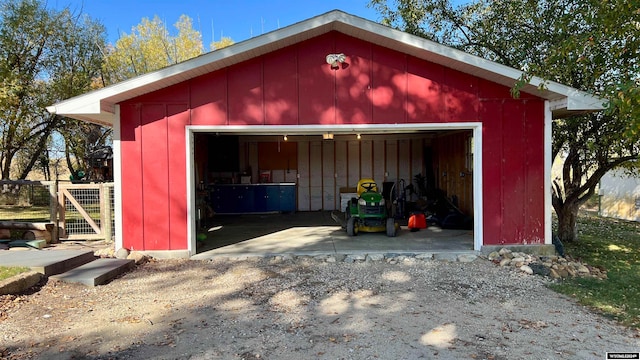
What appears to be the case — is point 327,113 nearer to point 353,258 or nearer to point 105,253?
point 353,258

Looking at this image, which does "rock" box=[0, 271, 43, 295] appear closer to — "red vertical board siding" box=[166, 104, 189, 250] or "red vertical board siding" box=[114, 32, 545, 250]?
"red vertical board siding" box=[114, 32, 545, 250]

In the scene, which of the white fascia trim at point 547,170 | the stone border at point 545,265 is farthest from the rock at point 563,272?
the white fascia trim at point 547,170

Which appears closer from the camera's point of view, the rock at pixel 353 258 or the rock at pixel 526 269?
the rock at pixel 526 269

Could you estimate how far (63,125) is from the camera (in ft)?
50.6

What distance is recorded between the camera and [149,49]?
790 inches

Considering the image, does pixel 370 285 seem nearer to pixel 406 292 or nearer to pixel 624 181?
pixel 406 292

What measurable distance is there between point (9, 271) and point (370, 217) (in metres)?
5.72

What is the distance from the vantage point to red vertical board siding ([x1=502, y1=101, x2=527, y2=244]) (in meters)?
6.55

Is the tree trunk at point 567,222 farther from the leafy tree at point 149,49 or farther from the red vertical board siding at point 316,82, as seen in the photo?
the leafy tree at point 149,49

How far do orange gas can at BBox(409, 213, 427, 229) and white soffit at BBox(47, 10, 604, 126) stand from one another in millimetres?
3471

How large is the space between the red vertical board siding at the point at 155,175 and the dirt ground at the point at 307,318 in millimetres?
794

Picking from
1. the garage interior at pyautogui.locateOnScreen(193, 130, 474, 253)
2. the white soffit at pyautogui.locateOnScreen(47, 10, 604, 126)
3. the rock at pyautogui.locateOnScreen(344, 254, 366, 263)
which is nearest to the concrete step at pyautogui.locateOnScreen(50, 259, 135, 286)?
the white soffit at pyautogui.locateOnScreen(47, 10, 604, 126)

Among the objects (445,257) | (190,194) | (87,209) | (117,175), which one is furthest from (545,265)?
(87,209)

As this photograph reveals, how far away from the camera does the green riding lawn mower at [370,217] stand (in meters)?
8.04
